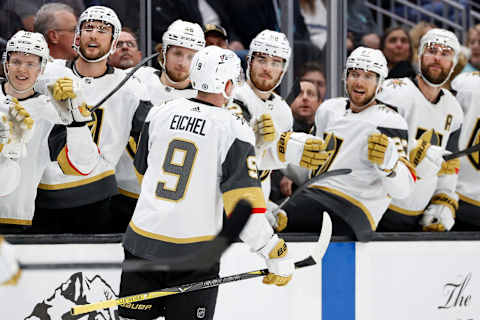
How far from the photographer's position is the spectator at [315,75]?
4.36m

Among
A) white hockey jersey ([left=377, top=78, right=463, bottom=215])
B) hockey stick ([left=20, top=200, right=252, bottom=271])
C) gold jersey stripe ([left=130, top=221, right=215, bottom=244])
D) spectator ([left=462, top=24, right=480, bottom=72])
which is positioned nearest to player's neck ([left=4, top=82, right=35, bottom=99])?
gold jersey stripe ([left=130, top=221, right=215, bottom=244])

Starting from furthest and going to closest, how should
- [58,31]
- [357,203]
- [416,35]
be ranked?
[416,35]
[58,31]
[357,203]

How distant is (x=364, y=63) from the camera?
12.0 ft

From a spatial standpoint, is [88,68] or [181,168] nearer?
[181,168]

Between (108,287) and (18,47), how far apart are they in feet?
3.32

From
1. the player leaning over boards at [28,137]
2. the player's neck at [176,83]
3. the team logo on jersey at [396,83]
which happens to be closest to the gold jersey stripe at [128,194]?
the player leaning over boards at [28,137]

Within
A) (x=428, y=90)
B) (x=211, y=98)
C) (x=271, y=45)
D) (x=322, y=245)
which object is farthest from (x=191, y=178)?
(x=428, y=90)

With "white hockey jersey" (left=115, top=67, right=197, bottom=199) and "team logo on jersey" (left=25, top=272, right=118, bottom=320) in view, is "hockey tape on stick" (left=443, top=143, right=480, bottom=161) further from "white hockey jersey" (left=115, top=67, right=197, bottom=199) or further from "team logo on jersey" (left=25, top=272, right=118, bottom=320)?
"team logo on jersey" (left=25, top=272, right=118, bottom=320)

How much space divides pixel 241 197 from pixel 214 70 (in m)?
0.42

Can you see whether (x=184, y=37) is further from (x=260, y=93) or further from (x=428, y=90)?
(x=428, y=90)

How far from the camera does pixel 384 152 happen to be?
3461mm

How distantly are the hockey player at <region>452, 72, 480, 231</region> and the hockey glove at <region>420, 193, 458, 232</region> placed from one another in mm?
305

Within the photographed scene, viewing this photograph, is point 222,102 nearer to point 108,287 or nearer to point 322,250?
point 322,250

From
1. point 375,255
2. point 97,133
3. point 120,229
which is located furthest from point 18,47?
point 375,255
